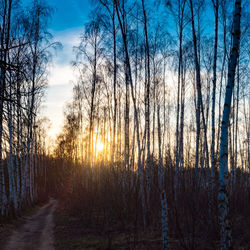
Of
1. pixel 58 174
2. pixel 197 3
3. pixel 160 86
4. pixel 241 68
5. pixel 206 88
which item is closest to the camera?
pixel 197 3

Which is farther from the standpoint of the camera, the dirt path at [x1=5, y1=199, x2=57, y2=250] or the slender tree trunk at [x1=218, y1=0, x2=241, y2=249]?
the dirt path at [x1=5, y1=199, x2=57, y2=250]

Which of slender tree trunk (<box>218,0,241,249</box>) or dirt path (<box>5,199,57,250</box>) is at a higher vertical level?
slender tree trunk (<box>218,0,241,249</box>)

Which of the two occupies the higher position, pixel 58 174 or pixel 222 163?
pixel 222 163

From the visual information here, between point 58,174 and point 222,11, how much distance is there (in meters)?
31.7

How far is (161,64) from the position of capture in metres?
13.7

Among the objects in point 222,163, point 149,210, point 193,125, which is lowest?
point 149,210

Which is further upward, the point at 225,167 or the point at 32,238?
the point at 225,167

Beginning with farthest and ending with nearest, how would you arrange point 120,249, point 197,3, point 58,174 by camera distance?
point 58,174, point 197,3, point 120,249

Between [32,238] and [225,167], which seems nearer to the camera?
[225,167]

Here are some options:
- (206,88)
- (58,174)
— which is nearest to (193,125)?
(206,88)

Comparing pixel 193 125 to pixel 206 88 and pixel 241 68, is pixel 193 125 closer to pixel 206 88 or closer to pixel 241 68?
pixel 206 88

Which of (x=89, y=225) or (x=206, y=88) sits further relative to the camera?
(x=206, y=88)

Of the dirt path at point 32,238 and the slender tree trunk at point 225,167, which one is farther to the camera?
the dirt path at point 32,238

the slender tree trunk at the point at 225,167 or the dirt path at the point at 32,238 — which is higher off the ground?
the slender tree trunk at the point at 225,167
